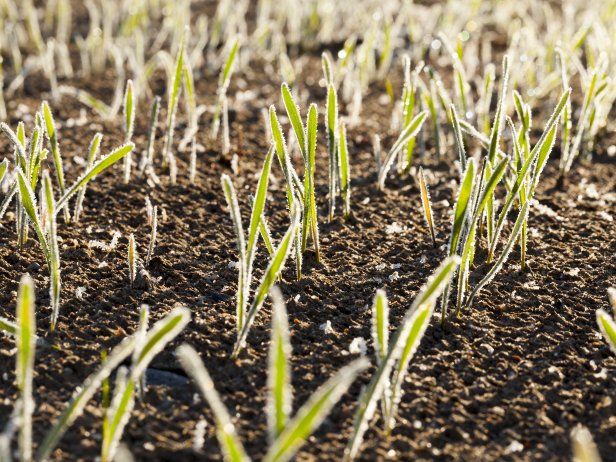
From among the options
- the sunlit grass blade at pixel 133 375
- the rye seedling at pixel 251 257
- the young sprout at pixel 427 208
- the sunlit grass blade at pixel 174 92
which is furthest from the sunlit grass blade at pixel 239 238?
the sunlit grass blade at pixel 174 92

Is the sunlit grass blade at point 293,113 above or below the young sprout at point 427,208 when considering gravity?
above

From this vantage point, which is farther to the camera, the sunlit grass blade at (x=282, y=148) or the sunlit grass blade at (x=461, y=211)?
the sunlit grass blade at (x=282, y=148)

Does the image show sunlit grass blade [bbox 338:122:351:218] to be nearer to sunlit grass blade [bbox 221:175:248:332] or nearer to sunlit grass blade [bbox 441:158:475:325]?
sunlit grass blade [bbox 441:158:475:325]

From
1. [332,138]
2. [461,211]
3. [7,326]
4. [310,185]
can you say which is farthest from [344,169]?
[7,326]

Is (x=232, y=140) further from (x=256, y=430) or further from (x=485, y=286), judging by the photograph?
(x=256, y=430)

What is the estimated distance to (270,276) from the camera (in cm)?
100

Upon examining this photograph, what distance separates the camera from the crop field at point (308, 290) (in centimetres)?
88

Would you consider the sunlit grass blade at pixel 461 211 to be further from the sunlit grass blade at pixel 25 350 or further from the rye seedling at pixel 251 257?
the sunlit grass blade at pixel 25 350

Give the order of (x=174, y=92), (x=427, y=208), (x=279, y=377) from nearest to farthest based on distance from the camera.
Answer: (x=279, y=377), (x=427, y=208), (x=174, y=92)

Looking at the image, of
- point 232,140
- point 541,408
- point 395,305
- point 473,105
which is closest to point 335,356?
point 395,305

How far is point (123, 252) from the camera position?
133cm

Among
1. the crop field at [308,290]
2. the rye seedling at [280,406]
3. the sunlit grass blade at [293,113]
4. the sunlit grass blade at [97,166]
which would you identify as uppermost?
the sunlit grass blade at [293,113]

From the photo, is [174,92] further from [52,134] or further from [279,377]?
[279,377]

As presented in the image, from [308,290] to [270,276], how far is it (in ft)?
0.81
